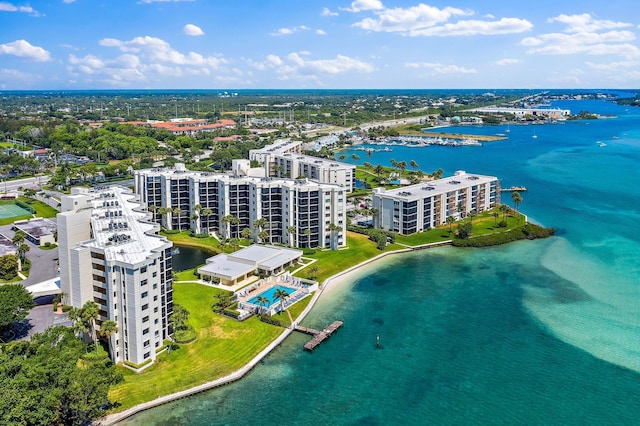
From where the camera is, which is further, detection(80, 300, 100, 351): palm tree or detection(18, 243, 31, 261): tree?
detection(18, 243, 31, 261): tree

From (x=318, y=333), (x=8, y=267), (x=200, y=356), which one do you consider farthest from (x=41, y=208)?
(x=318, y=333)

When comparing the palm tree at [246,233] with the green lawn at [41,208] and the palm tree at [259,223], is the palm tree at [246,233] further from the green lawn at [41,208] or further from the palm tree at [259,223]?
the green lawn at [41,208]

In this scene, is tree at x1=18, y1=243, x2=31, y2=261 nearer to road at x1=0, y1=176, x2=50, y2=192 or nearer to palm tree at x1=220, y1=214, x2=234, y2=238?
palm tree at x1=220, y1=214, x2=234, y2=238

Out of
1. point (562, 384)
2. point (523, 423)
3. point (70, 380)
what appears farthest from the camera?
point (562, 384)

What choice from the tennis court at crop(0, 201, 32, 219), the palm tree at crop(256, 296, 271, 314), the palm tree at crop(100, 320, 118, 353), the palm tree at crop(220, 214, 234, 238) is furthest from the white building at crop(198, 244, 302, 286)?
the tennis court at crop(0, 201, 32, 219)

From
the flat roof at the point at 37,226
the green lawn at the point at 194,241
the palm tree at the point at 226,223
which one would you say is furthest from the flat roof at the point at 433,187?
the flat roof at the point at 37,226

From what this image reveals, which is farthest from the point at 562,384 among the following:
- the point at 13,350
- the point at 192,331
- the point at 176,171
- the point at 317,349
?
the point at 176,171

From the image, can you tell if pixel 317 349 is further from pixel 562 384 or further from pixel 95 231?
pixel 95 231
